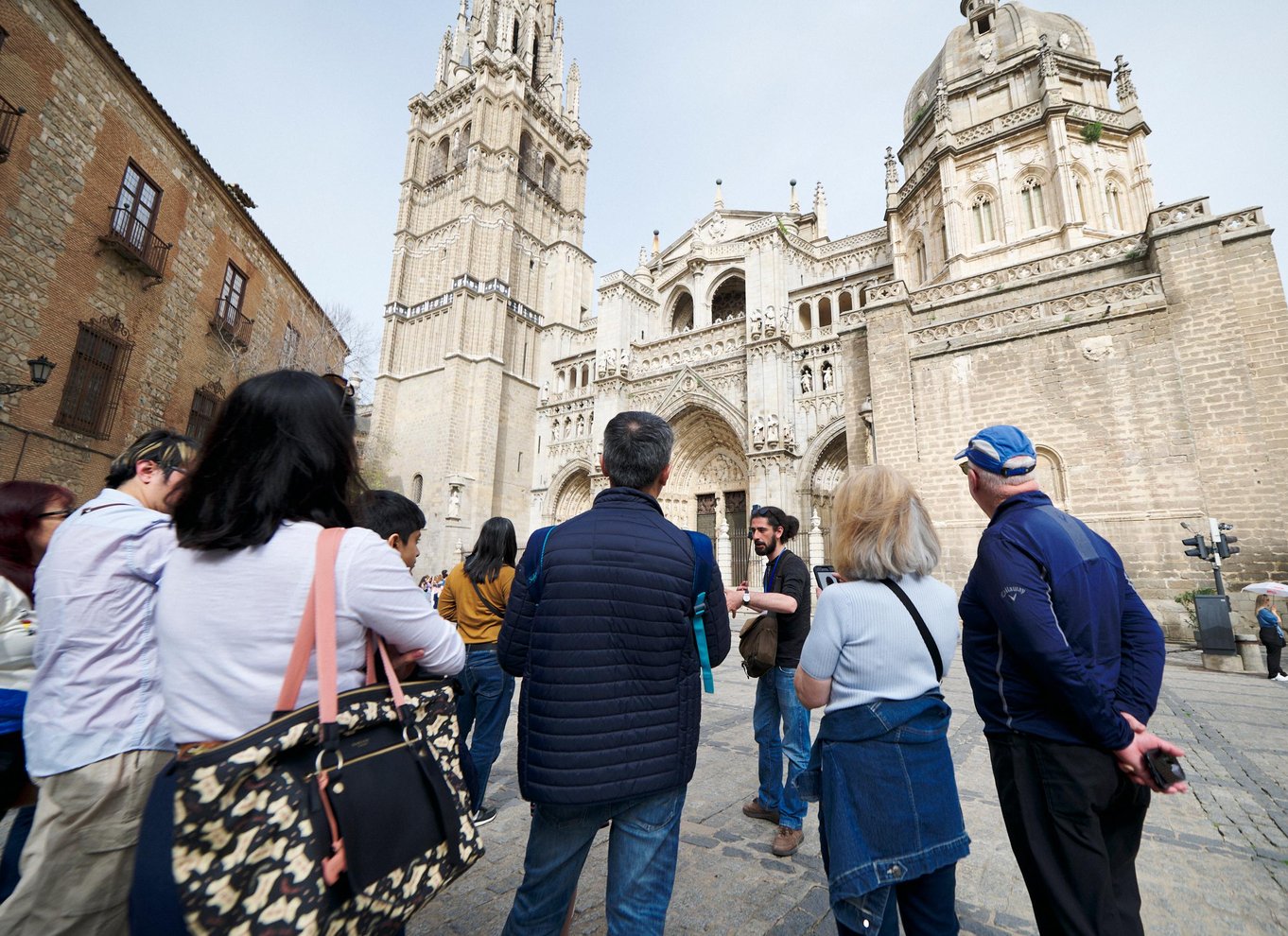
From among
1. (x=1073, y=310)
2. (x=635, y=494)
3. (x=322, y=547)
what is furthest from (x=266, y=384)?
(x=1073, y=310)

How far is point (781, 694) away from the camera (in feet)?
11.3

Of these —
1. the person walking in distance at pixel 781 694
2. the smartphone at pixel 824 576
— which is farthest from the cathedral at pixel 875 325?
the smartphone at pixel 824 576

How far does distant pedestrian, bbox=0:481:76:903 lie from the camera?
187cm

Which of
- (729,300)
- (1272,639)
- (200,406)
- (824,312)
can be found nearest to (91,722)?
(1272,639)

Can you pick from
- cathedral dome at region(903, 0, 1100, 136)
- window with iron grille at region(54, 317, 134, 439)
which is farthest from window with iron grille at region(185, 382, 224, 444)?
cathedral dome at region(903, 0, 1100, 136)

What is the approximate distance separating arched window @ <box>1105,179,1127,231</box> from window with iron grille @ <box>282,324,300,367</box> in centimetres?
2482

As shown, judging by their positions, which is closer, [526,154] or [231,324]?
[231,324]

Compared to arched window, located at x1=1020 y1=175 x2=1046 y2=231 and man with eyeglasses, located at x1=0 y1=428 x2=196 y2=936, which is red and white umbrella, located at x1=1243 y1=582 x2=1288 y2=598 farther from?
arched window, located at x1=1020 y1=175 x2=1046 y2=231

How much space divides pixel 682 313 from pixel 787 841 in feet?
85.2

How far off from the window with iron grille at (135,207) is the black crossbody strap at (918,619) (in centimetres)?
1410

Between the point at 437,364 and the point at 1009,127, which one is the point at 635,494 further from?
the point at 437,364

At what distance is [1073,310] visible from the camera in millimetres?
10625

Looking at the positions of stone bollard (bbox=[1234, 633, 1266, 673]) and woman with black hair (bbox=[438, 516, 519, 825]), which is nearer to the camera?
woman with black hair (bbox=[438, 516, 519, 825])

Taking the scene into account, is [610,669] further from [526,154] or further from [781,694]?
[526,154]
